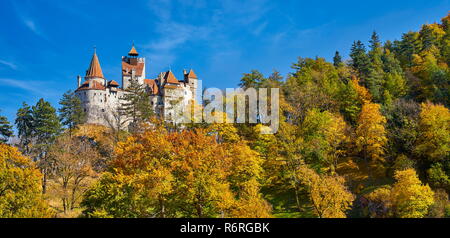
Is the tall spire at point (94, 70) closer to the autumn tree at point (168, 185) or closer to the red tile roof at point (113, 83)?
the red tile roof at point (113, 83)

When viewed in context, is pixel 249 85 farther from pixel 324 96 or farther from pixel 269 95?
pixel 324 96

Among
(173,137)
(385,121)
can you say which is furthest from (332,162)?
(173,137)

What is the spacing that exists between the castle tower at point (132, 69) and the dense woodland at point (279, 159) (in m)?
22.3

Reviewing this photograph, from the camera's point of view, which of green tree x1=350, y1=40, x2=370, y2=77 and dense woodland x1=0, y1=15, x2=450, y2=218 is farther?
green tree x1=350, y1=40, x2=370, y2=77

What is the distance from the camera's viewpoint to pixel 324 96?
53719mm

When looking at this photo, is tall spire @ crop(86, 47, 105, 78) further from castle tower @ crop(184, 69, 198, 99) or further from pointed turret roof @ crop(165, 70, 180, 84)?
castle tower @ crop(184, 69, 198, 99)

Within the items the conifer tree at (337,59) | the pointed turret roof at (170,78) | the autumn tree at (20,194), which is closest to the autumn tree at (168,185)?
the autumn tree at (20,194)

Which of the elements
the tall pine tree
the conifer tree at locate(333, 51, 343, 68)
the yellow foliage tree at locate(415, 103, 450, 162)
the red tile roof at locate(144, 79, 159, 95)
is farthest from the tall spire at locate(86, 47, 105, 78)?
the yellow foliage tree at locate(415, 103, 450, 162)

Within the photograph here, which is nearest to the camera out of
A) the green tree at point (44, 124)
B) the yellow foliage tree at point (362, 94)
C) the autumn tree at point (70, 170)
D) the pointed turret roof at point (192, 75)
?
the autumn tree at point (70, 170)

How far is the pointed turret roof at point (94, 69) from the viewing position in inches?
3474

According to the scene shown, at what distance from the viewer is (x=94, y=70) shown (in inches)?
3504

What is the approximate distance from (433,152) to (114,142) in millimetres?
41681

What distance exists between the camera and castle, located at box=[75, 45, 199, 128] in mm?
83688

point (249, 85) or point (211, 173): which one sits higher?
point (249, 85)
